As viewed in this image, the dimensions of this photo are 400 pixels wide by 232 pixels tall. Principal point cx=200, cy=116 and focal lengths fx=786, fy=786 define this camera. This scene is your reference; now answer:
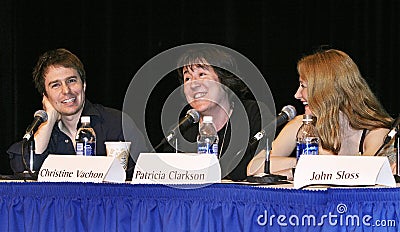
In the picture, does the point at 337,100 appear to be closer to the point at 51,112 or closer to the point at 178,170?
the point at 178,170

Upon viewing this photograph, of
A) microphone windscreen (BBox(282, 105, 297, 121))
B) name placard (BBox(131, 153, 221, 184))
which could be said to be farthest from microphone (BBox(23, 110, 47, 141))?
microphone windscreen (BBox(282, 105, 297, 121))

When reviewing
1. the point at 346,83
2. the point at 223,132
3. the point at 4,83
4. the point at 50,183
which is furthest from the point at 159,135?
the point at 50,183

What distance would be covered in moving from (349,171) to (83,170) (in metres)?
0.77

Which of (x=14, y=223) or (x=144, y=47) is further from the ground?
(x=144, y=47)

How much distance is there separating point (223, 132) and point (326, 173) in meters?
1.03

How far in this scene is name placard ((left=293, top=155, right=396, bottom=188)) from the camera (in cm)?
207

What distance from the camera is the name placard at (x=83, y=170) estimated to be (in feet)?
7.54

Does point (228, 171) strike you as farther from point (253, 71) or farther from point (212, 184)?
point (253, 71)

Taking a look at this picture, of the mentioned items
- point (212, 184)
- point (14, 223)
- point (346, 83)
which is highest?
point (346, 83)

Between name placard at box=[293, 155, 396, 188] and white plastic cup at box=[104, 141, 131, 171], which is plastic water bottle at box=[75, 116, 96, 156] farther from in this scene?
name placard at box=[293, 155, 396, 188]

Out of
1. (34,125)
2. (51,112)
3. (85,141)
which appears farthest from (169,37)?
(34,125)

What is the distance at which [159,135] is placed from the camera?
4391 mm

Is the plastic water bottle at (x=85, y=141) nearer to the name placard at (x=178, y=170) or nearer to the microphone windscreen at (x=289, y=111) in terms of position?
the name placard at (x=178, y=170)

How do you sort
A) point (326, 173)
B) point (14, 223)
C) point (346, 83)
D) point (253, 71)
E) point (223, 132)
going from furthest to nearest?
point (253, 71) < point (223, 132) < point (346, 83) < point (14, 223) < point (326, 173)
